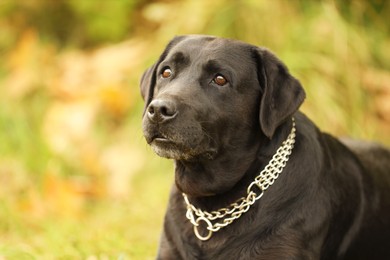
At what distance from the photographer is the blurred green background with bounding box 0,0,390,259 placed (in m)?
5.75

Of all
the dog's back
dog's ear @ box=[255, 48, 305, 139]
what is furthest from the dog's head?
the dog's back

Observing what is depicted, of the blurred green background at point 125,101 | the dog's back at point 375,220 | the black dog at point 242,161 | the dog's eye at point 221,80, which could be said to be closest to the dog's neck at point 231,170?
the black dog at point 242,161

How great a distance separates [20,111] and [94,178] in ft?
4.17

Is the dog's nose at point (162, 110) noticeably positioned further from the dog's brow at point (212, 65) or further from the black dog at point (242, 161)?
the dog's brow at point (212, 65)

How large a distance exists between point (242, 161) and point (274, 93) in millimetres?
370

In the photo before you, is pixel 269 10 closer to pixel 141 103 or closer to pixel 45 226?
pixel 141 103

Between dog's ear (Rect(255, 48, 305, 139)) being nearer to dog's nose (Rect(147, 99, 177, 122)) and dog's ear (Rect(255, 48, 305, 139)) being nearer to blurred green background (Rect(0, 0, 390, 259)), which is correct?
dog's nose (Rect(147, 99, 177, 122))

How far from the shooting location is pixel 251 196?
342 cm

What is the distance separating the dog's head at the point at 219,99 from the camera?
3.27 meters

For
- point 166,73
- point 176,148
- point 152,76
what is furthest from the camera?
point 152,76

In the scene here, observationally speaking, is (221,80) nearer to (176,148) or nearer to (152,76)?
(176,148)

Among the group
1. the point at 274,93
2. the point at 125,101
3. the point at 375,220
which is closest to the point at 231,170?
the point at 274,93

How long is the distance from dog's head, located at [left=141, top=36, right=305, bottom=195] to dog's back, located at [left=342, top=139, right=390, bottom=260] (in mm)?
809

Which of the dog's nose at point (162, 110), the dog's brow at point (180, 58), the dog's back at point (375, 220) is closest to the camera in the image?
the dog's nose at point (162, 110)
